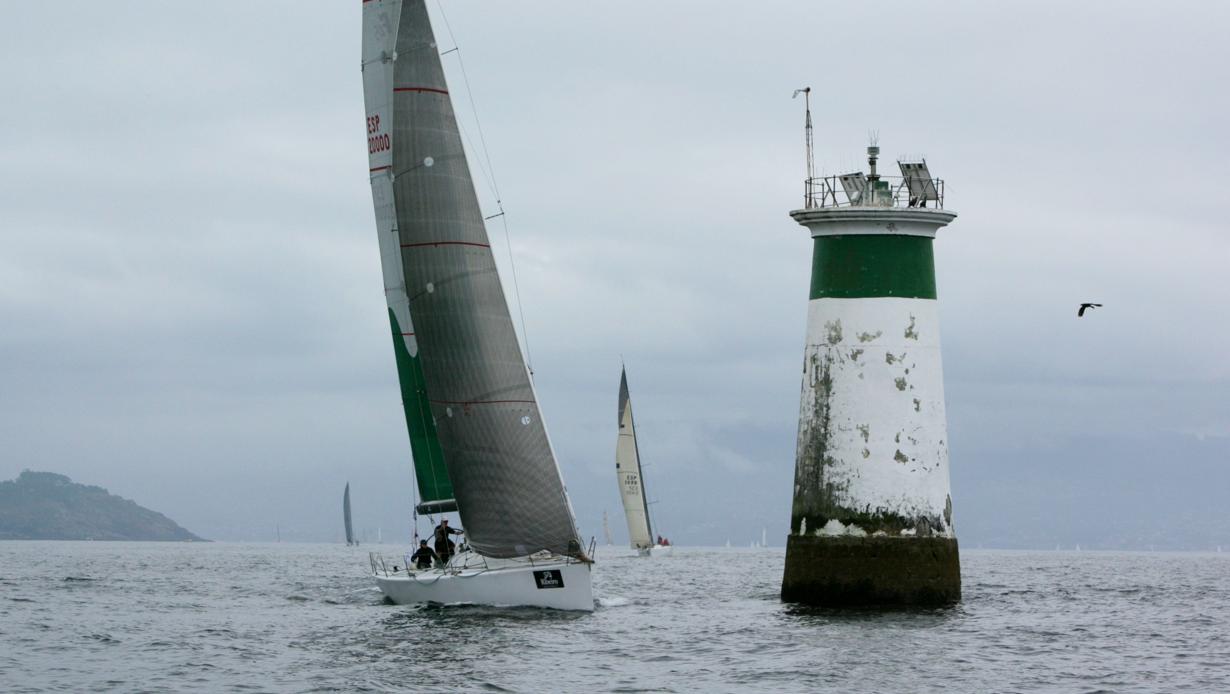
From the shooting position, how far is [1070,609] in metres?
49.3

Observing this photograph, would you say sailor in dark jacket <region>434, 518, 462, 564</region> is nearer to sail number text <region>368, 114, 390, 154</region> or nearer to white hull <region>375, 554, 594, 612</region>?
white hull <region>375, 554, 594, 612</region>

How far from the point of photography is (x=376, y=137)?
48.5 meters

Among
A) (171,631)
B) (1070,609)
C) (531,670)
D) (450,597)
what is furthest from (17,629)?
(1070,609)

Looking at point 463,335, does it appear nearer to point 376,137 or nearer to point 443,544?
point 443,544

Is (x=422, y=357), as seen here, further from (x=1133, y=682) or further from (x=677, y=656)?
(x=1133, y=682)

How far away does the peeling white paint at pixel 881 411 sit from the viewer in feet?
121

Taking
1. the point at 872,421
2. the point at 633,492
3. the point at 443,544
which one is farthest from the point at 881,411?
the point at 633,492

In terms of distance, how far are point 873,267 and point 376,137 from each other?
17.1 meters

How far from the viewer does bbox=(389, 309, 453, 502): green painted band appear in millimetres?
48375

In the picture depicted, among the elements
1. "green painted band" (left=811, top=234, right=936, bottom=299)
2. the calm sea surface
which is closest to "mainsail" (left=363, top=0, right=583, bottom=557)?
the calm sea surface

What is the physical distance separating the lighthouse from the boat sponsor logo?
227 inches

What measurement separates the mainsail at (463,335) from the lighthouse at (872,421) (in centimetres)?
685

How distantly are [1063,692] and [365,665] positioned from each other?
41.3 feet

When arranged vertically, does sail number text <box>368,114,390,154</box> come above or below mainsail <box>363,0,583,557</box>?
above
